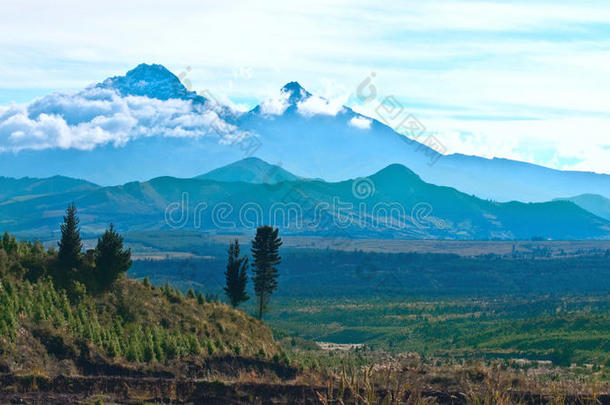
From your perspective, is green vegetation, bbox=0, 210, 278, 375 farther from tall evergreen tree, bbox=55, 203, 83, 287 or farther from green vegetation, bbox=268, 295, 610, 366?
green vegetation, bbox=268, 295, 610, 366

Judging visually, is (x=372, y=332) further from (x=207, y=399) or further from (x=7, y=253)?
(x=207, y=399)

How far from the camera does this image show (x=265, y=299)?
294 feet

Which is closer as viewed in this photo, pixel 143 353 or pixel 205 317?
pixel 143 353

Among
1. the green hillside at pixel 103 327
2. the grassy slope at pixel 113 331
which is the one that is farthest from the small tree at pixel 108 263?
the grassy slope at pixel 113 331

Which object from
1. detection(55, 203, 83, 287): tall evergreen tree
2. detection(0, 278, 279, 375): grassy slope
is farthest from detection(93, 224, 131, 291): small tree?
detection(55, 203, 83, 287): tall evergreen tree

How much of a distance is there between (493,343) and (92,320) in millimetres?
92054

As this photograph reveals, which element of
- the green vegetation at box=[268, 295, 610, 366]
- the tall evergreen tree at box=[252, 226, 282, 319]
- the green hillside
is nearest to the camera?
the green hillside

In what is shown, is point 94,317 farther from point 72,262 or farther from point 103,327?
point 72,262

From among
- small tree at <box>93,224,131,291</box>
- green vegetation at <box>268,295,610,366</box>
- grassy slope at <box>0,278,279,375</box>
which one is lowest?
green vegetation at <box>268,295,610,366</box>

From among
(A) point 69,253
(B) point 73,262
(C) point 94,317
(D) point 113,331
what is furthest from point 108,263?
(D) point 113,331

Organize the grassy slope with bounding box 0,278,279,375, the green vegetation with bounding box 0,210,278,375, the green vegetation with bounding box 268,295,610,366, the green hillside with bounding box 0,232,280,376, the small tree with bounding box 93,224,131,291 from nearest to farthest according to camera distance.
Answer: the grassy slope with bounding box 0,278,279,375
the green hillside with bounding box 0,232,280,376
the green vegetation with bounding box 0,210,278,375
the small tree with bounding box 93,224,131,291
the green vegetation with bounding box 268,295,610,366

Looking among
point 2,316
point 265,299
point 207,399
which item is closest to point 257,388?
point 207,399

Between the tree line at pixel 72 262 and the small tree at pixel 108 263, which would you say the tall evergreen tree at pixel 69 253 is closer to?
the tree line at pixel 72 262

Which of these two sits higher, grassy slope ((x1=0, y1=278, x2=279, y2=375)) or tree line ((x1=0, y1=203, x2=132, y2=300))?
tree line ((x1=0, y1=203, x2=132, y2=300))
